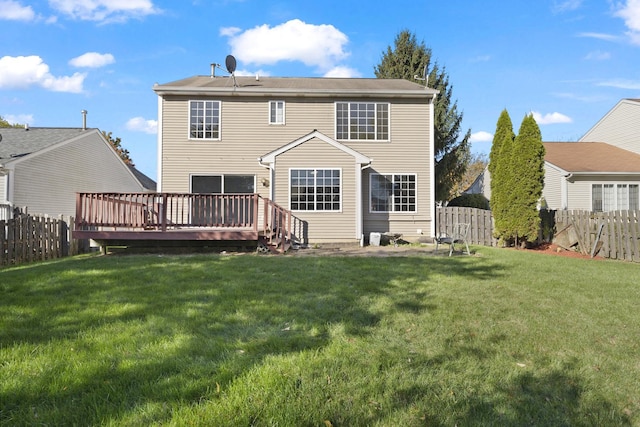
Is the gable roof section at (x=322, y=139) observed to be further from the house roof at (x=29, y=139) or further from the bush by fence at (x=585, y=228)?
the house roof at (x=29, y=139)

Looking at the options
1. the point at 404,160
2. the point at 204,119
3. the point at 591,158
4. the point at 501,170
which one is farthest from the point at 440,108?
the point at 204,119

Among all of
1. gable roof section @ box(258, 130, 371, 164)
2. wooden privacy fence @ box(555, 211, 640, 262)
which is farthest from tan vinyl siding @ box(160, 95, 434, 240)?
wooden privacy fence @ box(555, 211, 640, 262)

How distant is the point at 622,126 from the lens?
20375 mm

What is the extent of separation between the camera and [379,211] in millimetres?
13977

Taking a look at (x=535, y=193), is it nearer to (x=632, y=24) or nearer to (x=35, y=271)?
(x=632, y=24)

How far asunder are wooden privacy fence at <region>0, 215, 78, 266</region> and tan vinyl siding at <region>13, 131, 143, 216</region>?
266 inches

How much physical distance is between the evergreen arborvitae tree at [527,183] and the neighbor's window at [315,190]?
5.73m

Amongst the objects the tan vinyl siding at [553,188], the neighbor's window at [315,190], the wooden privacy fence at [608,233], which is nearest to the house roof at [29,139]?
the neighbor's window at [315,190]

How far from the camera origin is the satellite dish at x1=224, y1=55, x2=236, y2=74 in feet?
47.9

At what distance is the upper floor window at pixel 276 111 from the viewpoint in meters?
14.3

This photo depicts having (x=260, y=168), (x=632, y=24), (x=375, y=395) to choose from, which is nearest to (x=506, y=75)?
(x=632, y=24)

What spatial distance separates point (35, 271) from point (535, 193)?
515 inches

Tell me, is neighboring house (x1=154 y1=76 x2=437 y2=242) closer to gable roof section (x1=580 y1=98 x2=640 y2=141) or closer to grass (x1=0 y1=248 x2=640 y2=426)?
grass (x1=0 y1=248 x2=640 y2=426)

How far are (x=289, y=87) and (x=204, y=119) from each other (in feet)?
11.2
